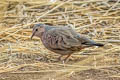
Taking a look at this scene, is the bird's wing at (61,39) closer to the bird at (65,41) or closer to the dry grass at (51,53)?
the bird at (65,41)

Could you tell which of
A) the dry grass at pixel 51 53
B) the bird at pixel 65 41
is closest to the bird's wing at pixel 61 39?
the bird at pixel 65 41

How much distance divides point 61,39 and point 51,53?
0.56 metres

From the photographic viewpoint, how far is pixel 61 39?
17.0ft

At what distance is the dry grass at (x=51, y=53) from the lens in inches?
195

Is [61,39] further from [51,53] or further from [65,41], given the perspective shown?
[51,53]

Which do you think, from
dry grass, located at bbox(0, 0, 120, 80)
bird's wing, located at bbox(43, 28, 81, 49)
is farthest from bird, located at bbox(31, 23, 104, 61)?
dry grass, located at bbox(0, 0, 120, 80)

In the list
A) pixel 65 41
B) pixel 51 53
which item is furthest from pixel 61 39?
pixel 51 53

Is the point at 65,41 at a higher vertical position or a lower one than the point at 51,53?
higher

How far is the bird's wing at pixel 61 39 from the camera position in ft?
16.8

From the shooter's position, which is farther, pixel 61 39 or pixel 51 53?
pixel 51 53

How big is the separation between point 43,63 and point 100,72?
27.3 inches

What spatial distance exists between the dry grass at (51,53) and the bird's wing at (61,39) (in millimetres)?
222

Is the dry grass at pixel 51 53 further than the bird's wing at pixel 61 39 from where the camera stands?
No

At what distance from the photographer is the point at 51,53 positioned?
18.6 ft
